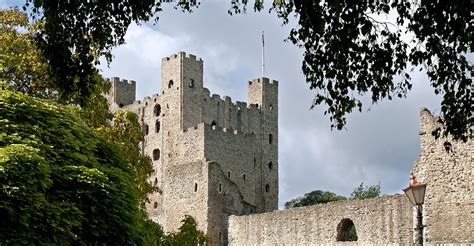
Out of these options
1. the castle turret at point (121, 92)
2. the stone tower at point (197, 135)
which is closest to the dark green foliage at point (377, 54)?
the stone tower at point (197, 135)

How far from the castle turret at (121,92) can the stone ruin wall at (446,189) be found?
46.1 meters

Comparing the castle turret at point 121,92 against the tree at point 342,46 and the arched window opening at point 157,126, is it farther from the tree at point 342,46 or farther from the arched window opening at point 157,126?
the tree at point 342,46

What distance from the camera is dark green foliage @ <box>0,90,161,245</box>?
18.9 m

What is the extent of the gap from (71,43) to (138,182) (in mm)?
18434

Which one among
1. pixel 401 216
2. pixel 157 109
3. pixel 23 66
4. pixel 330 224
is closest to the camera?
pixel 23 66

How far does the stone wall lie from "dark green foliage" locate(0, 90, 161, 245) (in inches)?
493

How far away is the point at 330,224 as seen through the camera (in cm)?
3606

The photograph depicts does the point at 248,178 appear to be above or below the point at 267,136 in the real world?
below

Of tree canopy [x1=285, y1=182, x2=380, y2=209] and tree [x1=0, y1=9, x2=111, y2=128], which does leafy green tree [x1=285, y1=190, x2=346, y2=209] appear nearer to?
tree canopy [x1=285, y1=182, x2=380, y2=209]

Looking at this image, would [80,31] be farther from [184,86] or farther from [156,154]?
[156,154]

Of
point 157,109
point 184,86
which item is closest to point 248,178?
point 184,86

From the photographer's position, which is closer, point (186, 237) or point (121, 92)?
point (186, 237)

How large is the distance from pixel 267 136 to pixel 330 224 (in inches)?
1311

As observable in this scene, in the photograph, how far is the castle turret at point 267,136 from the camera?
66375 millimetres
